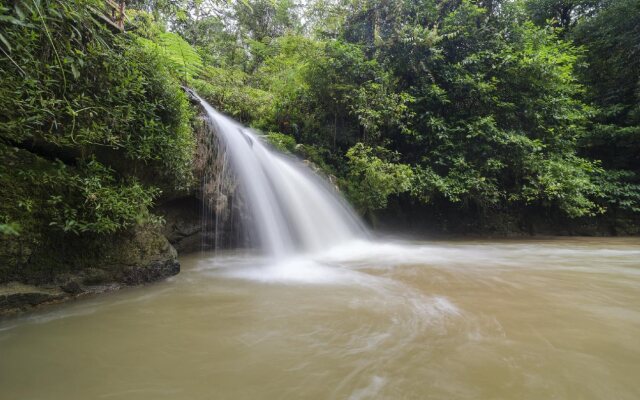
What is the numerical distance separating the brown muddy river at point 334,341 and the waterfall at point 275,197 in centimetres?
247

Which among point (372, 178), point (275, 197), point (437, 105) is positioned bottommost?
point (275, 197)

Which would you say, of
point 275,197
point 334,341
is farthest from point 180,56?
point 334,341

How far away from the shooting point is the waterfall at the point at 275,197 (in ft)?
21.2

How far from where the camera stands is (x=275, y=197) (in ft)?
22.7

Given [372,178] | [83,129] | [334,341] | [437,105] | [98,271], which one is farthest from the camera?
[437,105]

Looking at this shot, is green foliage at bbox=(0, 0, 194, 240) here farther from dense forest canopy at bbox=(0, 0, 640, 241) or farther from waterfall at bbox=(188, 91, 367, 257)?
waterfall at bbox=(188, 91, 367, 257)

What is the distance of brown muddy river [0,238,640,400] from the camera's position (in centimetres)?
184

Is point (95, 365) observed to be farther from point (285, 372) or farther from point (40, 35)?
point (40, 35)

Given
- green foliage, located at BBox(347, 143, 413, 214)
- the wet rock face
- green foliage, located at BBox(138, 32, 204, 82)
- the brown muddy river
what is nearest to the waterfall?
green foliage, located at BBox(138, 32, 204, 82)

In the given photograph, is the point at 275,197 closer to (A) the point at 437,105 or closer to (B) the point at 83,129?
(B) the point at 83,129

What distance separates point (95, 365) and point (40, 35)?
9.73 feet

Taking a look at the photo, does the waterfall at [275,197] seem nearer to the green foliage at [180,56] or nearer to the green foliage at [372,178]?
the green foliage at [180,56]

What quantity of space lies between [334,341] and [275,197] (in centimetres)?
473

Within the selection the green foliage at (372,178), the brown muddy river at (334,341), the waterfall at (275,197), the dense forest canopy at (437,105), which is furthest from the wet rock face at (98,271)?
the green foliage at (372,178)
